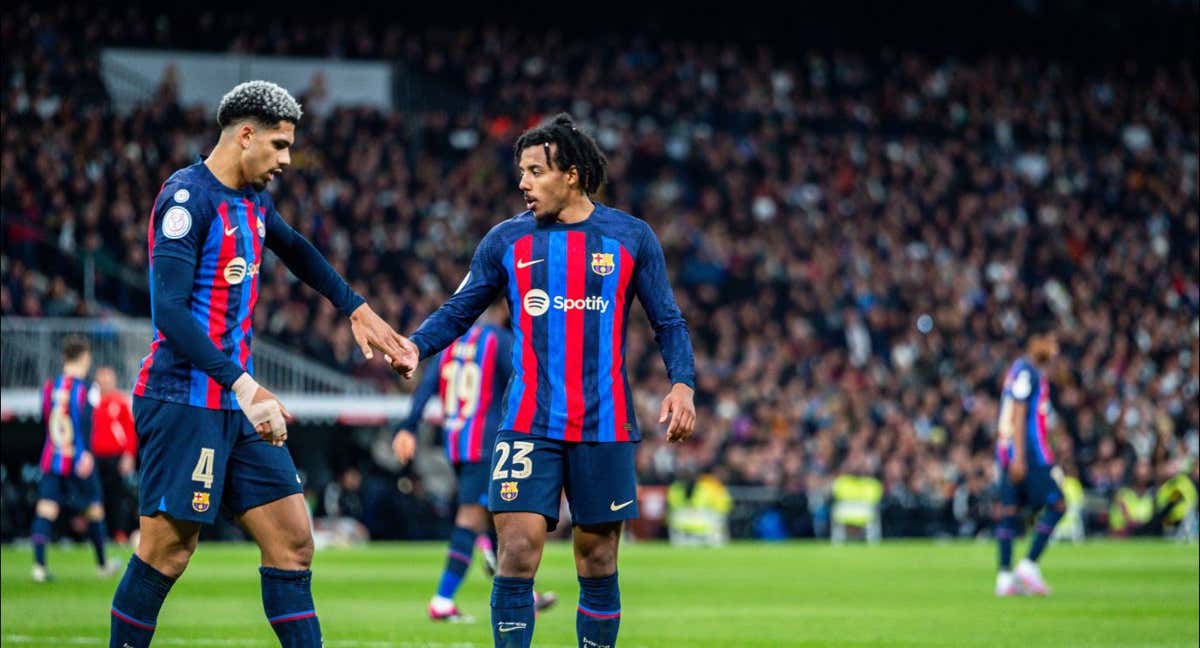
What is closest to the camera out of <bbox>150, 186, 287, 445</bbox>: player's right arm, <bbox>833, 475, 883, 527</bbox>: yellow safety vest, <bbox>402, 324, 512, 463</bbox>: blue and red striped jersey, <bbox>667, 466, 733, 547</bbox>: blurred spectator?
<bbox>150, 186, 287, 445</bbox>: player's right arm

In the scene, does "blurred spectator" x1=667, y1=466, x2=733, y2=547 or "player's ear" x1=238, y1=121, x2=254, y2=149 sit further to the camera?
"blurred spectator" x1=667, y1=466, x2=733, y2=547

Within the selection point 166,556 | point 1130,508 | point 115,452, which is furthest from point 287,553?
point 1130,508

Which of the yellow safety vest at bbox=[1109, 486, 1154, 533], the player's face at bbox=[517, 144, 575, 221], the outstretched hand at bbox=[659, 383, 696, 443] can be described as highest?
the player's face at bbox=[517, 144, 575, 221]

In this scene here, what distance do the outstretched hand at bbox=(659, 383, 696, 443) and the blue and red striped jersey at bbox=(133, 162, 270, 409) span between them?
172 cm

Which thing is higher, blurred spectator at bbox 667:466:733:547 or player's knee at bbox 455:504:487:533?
player's knee at bbox 455:504:487:533

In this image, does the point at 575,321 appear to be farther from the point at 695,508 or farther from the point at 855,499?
the point at 855,499

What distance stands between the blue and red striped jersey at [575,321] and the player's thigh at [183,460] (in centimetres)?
106

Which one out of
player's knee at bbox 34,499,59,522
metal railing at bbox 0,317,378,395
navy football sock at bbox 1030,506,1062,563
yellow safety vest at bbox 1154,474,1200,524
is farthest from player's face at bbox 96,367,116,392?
yellow safety vest at bbox 1154,474,1200,524

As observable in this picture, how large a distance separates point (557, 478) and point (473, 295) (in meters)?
0.91

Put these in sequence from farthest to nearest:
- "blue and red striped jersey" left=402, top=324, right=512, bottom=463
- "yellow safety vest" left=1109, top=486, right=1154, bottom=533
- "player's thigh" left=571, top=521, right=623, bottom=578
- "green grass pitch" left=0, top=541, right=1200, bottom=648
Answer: "yellow safety vest" left=1109, top=486, right=1154, bottom=533, "blue and red striped jersey" left=402, top=324, right=512, bottom=463, "green grass pitch" left=0, top=541, right=1200, bottom=648, "player's thigh" left=571, top=521, right=623, bottom=578

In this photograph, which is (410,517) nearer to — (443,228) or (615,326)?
(443,228)

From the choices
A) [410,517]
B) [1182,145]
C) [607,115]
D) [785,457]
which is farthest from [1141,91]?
[410,517]

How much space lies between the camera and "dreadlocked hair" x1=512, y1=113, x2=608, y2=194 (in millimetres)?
7387

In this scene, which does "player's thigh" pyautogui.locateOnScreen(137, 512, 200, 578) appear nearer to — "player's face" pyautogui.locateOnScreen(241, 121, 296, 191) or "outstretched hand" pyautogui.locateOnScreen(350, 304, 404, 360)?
"outstretched hand" pyautogui.locateOnScreen(350, 304, 404, 360)
